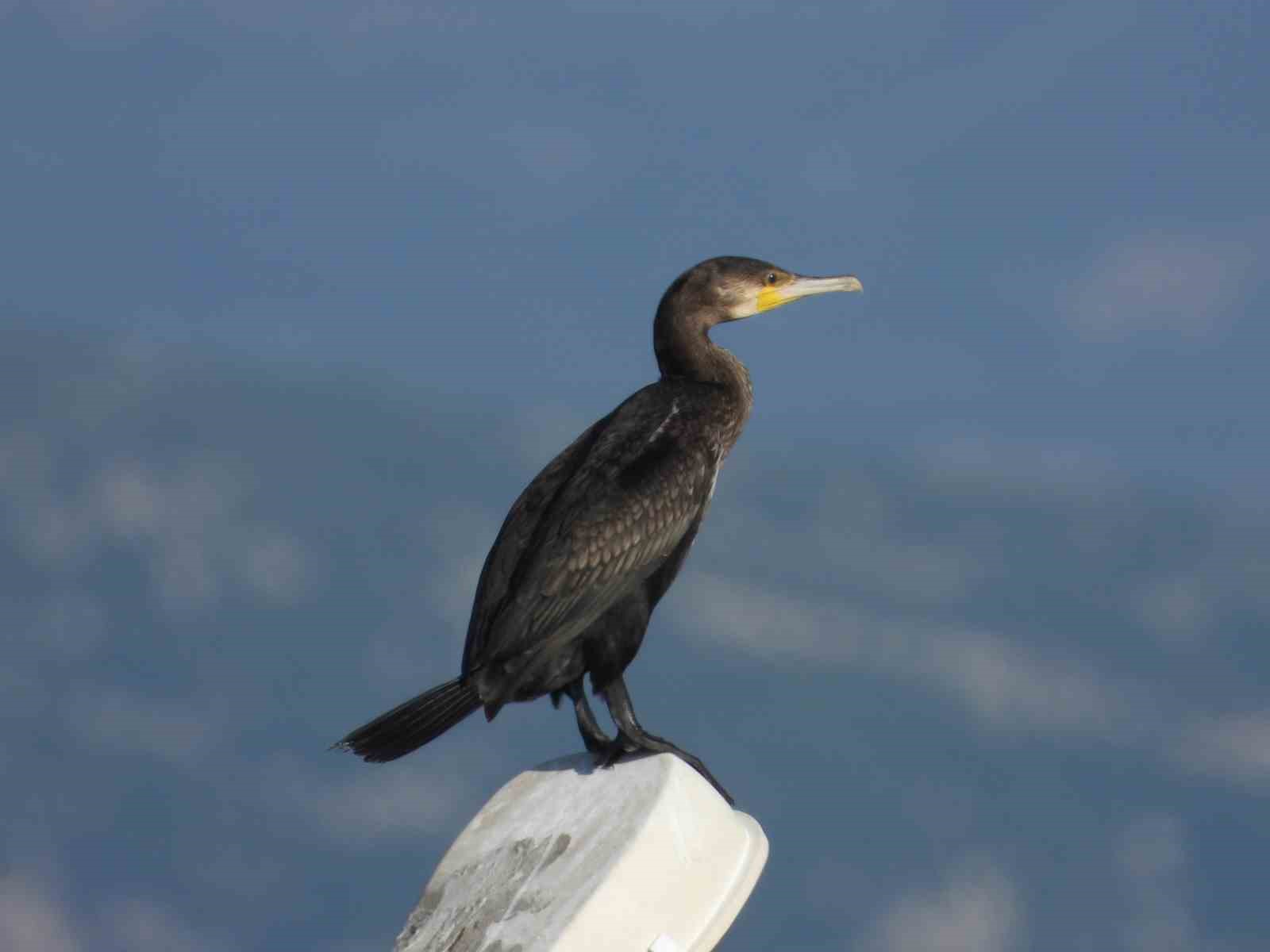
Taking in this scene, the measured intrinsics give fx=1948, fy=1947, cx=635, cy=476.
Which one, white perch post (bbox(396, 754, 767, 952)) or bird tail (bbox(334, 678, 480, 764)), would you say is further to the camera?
bird tail (bbox(334, 678, 480, 764))

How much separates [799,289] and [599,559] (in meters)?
1.65

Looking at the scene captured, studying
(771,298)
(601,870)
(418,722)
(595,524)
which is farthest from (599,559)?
(601,870)

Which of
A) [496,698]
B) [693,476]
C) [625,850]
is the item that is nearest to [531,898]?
[625,850]

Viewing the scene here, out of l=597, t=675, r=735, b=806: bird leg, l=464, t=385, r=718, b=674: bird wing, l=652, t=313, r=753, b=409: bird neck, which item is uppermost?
l=652, t=313, r=753, b=409: bird neck

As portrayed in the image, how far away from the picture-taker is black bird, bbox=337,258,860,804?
22.3 ft

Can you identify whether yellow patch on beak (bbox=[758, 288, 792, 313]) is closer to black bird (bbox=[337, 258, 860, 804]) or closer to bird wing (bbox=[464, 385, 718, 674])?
black bird (bbox=[337, 258, 860, 804])

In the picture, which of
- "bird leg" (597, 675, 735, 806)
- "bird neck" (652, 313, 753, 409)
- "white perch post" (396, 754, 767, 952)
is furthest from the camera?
"bird neck" (652, 313, 753, 409)

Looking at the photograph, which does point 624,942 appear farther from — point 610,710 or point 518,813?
point 610,710

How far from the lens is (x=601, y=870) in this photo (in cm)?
545

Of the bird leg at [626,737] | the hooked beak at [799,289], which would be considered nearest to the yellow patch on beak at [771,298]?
the hooked beak at [799,289]

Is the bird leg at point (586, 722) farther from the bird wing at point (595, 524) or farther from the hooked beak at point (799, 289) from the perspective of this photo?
the hooked beak at point (799, 289)

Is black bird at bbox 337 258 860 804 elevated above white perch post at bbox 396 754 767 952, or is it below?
above

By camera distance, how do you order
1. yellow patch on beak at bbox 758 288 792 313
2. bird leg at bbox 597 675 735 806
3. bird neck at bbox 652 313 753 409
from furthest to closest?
yellow patch on beak at bbox 758 288 792 313, bird neck at bbox 652 313 753 409, bird leg at bbox 597 675 735 806

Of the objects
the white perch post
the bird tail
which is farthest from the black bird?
the white perch post
